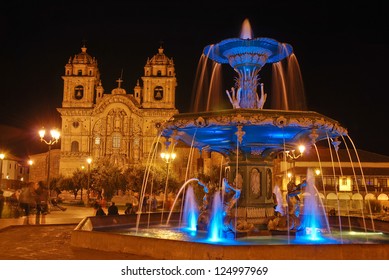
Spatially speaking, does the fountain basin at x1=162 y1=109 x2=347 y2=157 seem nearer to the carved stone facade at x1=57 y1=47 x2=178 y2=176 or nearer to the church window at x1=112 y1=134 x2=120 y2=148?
the carved stone facade at x1=57 y1=47 x2=178 y2=176

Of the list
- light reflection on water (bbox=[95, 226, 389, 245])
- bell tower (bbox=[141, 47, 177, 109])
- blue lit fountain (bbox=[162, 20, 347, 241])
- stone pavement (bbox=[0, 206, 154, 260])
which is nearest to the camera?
stone pavement (bbox=[0, 206, 154, 260])

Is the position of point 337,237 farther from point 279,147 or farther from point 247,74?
point 247,74

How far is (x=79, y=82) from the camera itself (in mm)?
62375

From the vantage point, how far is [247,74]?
1046cm

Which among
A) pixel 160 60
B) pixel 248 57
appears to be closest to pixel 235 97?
pixel 248 57

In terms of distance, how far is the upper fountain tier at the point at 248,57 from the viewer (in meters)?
10.1

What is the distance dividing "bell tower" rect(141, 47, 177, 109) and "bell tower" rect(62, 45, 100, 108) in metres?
7.62

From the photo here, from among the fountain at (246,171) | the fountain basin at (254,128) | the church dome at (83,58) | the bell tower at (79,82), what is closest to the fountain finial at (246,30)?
the fountain at (246,171)

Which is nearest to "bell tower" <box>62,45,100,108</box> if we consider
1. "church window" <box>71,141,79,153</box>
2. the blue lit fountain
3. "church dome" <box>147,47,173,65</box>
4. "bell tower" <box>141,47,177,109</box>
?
"church window" <box>71,141,79,153</box>

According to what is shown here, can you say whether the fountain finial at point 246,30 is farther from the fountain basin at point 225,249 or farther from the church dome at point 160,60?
the church dome at point 160,60

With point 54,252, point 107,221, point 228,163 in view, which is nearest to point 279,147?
point 228,163

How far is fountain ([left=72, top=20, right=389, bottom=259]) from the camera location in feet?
28.2

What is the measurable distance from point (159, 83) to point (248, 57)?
51.5 m

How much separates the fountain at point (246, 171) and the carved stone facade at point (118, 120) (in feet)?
158
